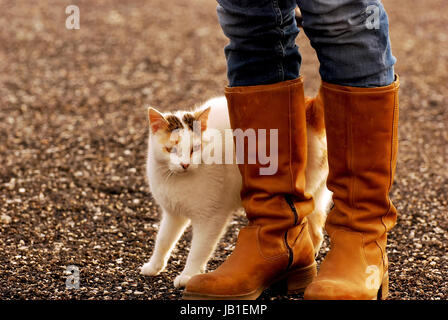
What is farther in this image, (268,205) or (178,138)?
(178,138)

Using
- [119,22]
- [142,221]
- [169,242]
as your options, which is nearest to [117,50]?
[119,22]

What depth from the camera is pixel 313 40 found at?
1.73 m

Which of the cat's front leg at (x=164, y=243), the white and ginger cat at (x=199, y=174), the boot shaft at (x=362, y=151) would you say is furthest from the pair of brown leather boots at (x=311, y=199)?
the cat's front leg at (x=164, y=243)

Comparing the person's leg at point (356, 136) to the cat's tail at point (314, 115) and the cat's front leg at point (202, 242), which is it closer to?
the cat's tail at point (314, 115)

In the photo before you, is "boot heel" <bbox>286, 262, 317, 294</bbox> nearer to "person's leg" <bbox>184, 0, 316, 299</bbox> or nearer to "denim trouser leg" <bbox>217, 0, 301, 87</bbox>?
"person's leg" <bbox>184, 0, 316, 299</bbox>

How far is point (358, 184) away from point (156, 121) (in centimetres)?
71

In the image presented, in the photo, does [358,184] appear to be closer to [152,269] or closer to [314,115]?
[314,115]

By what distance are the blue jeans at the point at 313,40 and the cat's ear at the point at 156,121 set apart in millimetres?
287

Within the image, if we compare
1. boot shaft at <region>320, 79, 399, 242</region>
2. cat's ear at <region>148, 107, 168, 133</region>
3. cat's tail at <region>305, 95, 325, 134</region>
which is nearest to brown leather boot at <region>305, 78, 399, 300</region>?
boot shaft at <region>320, 79, 399, 242</region>

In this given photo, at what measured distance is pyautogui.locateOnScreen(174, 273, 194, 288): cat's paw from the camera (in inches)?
81.8

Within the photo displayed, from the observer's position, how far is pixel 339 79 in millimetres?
1747

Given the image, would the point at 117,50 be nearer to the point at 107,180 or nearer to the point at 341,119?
the point at 107,180

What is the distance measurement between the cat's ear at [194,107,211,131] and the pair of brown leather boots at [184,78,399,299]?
0.59 ft

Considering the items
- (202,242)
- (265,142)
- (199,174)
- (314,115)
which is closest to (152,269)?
(202,242)
